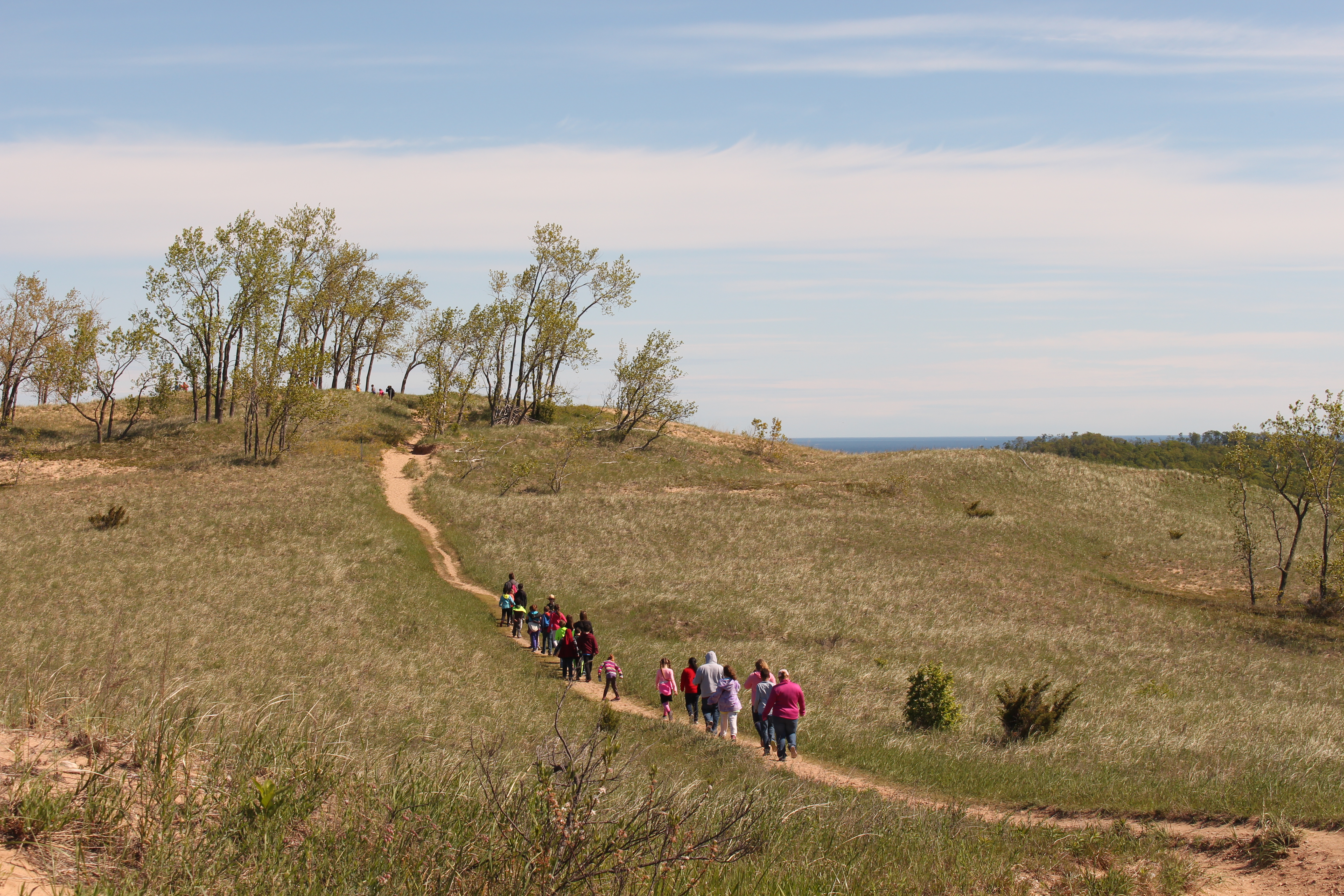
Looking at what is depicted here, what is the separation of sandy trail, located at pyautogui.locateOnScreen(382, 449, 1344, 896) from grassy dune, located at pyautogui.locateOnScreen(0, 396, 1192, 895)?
1.53ft

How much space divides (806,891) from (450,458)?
48634mm

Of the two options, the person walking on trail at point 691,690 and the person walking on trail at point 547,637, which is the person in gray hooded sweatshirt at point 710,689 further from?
the person walking on trail at point 547,637

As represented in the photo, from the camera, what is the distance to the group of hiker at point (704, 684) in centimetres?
1358

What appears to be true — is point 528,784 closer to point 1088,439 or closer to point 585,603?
point 585,603

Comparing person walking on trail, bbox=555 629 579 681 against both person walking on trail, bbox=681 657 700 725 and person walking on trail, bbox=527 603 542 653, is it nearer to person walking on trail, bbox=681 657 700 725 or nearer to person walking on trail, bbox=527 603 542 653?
person walking on trail, bbox=527 603 542 653

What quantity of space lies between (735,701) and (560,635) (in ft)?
23.6

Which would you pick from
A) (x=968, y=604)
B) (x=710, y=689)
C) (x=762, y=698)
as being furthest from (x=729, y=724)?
(x=968, y=604)

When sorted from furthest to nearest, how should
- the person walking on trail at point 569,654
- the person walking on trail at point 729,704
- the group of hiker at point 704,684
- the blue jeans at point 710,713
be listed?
1. the person walking on trail at point 569,654
2. the blue jeans at point 710,713
3. the person walking on trail at point 729,704
4. the group of hiker at point 704,684

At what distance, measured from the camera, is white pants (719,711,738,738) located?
1517 cm

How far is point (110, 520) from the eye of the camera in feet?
102

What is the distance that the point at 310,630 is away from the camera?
68.4 feet

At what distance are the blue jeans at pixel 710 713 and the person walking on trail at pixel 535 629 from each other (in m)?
7.28

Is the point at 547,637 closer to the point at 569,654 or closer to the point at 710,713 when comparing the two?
the point at 569,654

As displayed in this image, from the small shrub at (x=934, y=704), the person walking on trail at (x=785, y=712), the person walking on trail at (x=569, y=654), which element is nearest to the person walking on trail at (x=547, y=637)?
the person walking on trail at (x=569, y=654)
